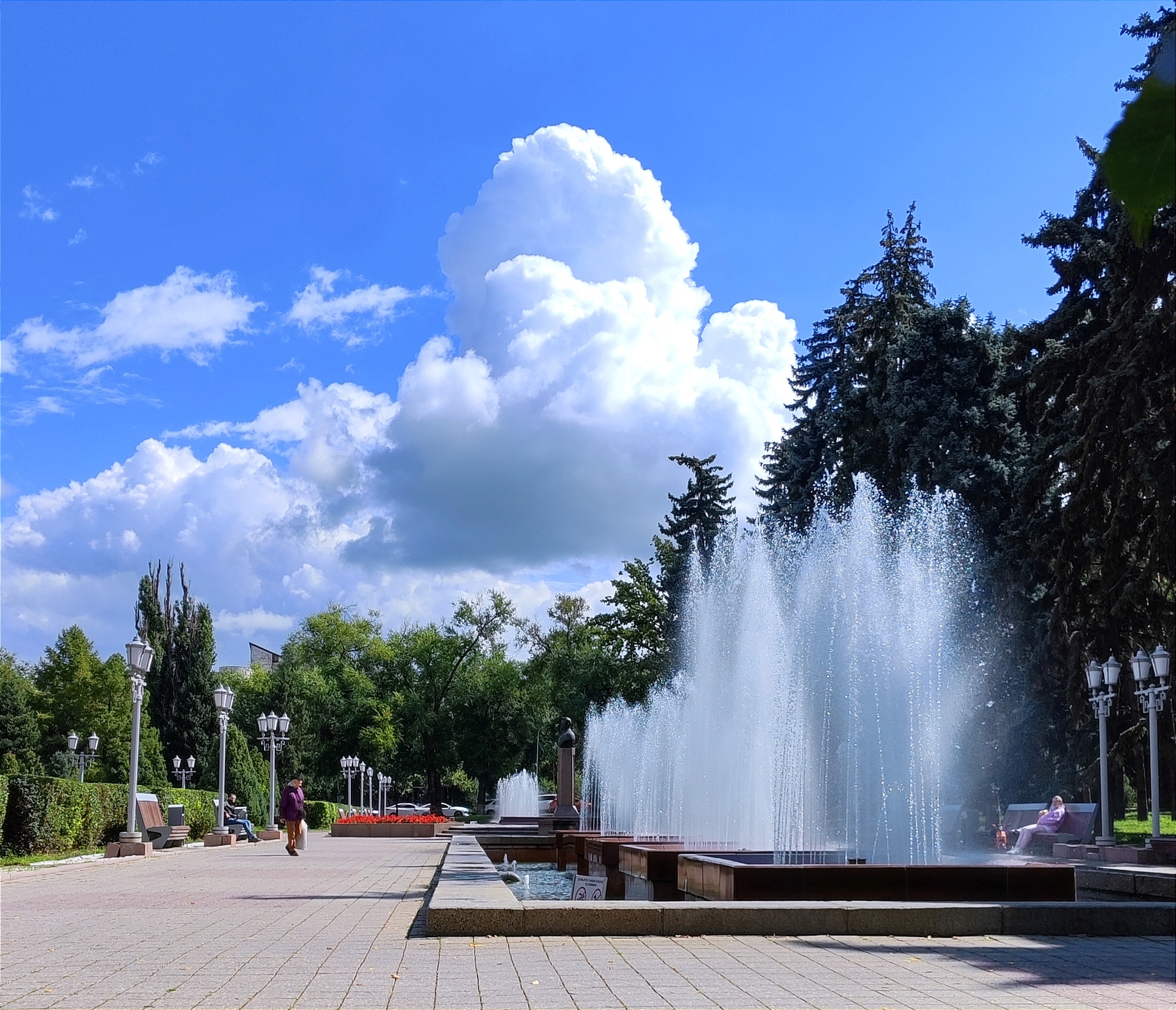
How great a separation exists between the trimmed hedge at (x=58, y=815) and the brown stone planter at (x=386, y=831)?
1071 centimetres

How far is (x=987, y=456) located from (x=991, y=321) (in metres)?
4.32

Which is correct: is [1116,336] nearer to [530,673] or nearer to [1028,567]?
[1028,567]

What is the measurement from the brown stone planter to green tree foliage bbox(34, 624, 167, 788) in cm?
2940

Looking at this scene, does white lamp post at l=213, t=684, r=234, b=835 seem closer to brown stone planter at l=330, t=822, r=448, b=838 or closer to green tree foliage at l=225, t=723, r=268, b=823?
brown stone planter at l=330, t=822, r=448, b=838

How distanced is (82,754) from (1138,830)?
41.2 m

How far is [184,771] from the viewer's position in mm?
53938

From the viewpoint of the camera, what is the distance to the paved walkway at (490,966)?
21.1ft

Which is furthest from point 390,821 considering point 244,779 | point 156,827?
point 156,827

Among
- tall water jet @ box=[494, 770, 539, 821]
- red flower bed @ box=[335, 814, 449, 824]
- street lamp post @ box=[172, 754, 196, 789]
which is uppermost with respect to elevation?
street lamp post @ box=[172, 754, 196, 789]

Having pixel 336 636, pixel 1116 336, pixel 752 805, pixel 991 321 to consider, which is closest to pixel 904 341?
pixel 991 321

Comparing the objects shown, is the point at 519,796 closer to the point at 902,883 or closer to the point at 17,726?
the point at 17,726

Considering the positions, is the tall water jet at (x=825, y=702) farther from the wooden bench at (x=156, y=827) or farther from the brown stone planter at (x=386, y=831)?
the wooden bench at (x=156, y=827)

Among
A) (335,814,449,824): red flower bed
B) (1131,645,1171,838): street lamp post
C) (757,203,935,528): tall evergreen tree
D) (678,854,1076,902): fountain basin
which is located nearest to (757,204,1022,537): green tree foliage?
(757,203,935,528): tall evergreen tree

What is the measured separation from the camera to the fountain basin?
10602mm
